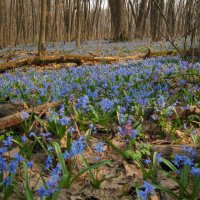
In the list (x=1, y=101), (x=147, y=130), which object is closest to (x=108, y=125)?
(x=147, y=130)

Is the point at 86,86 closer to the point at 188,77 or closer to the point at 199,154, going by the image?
the point at 188,77

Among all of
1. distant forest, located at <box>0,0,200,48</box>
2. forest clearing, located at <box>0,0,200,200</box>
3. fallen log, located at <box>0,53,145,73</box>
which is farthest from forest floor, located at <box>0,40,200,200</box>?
fallen log, located at <box>0,53,145,73</box>

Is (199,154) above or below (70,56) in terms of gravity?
below

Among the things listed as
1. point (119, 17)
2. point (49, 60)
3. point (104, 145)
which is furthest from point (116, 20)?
point (104, 145)

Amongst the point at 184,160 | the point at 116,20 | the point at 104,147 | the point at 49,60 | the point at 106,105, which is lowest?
the point at 104,147

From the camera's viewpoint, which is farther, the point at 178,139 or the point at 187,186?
the point at 178,139

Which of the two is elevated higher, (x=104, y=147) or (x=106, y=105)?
(x=106, y=105)

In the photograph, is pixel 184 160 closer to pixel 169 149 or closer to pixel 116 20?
pixel 169 149

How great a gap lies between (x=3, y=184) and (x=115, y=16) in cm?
2199

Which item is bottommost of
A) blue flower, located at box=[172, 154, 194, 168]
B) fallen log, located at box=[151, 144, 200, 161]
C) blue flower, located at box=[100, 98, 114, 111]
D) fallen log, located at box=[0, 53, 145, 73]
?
fallen log, located at box=[151, 144, 200, 161]

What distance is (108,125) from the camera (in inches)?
157

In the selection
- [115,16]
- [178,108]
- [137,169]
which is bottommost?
[137,169]

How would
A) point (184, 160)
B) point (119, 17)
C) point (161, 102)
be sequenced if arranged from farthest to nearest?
1. point (119, 17)
2. point (161, 102)
3. point (184, 160)

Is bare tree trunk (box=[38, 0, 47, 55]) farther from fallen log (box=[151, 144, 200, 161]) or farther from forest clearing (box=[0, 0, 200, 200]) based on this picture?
fallen log (box=[151, 144, 200, 161])
